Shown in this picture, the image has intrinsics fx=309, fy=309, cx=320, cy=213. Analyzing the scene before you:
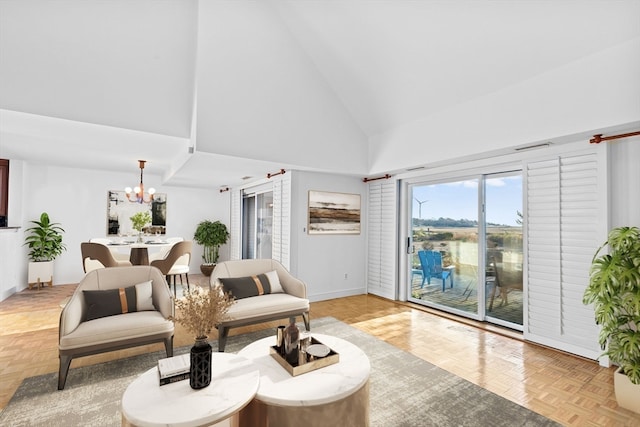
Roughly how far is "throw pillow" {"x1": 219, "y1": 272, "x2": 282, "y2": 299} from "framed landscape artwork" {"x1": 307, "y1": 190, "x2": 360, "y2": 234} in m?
1.67

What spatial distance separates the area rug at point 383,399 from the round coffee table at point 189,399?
0.73 metres

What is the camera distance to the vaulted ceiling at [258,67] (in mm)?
3119

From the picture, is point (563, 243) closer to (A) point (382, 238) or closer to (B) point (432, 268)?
Answer: (B) point (432, 268)

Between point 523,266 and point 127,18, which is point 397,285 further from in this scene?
point 127,18

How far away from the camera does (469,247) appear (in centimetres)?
451

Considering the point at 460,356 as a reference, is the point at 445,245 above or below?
above

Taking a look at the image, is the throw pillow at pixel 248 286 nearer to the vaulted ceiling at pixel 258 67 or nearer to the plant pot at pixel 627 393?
the vaulted ceiling at pixel 258 67

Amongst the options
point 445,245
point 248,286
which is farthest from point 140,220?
point 445,245

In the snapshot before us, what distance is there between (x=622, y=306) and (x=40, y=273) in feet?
28.2

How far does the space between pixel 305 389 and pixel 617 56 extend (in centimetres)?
379

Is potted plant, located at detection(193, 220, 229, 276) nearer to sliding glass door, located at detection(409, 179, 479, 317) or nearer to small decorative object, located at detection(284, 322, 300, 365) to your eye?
sliding glass door, located at detection(409, 179, 479, 317)

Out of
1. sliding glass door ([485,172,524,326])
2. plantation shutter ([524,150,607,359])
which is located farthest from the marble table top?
sliding glass door ([485,172,524,326])

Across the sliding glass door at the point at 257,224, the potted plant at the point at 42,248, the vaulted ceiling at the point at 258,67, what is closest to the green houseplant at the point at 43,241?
the potted plant at the point at 42,248

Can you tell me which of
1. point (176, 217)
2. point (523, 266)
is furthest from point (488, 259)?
point (176, 217)
